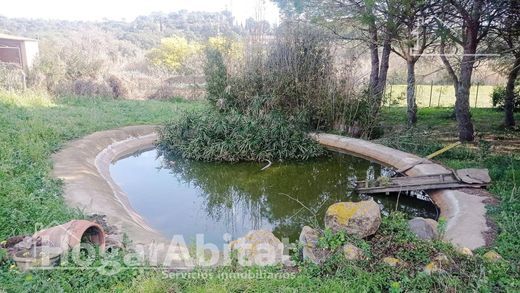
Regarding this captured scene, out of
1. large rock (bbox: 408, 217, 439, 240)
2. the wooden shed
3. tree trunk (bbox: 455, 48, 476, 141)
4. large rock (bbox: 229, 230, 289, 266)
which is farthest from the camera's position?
the wooden shed

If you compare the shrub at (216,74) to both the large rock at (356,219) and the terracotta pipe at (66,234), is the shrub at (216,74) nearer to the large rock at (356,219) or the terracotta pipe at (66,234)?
the large rock at (356,219)

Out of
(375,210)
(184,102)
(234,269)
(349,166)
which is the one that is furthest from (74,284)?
(184,102)

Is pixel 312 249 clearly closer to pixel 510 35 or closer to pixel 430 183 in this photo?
pixel 430 183

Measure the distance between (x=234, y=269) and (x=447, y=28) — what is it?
273 inches

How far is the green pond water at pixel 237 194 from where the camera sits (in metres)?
4.36

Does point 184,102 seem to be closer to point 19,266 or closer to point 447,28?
point 447,28

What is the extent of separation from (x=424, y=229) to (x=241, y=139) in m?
4.07

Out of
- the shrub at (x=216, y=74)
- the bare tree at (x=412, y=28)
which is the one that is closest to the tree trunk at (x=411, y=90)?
the bare tree at (x=412, y=28)

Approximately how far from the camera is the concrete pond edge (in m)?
3.44

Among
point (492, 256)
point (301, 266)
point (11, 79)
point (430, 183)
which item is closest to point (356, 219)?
point (301, 266)

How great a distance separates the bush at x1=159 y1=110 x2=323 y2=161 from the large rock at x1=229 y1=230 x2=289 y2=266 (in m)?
3.76

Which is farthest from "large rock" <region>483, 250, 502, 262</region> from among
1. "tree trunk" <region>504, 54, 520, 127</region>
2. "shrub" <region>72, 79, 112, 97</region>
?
"shrub" <region>72, 79, 112, 97</region>

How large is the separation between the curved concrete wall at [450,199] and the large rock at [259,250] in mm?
1399

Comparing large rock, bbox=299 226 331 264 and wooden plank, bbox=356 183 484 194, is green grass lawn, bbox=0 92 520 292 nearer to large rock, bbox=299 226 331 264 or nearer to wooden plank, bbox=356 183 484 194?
large rock, bbox=299 226 331 264
